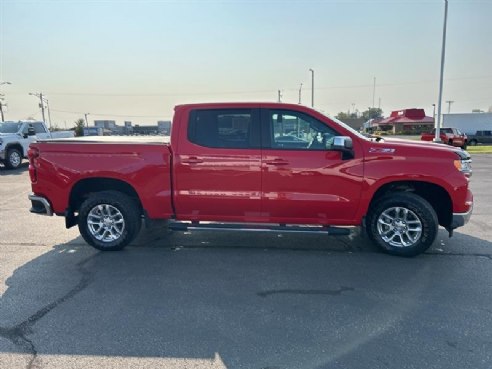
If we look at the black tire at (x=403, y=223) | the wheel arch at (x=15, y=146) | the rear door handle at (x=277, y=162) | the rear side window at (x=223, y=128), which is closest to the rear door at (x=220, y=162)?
the rear side window at (x=223, y=128)

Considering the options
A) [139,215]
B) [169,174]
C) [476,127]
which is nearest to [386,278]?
[169,174]

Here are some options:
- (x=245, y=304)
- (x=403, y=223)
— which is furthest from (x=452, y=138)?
(x=245, y=304)

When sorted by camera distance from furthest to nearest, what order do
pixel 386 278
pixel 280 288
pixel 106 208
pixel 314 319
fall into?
1. pixel 106 208
2. pixel 386 278
3. pixel 280 288
4. pixel 314 319

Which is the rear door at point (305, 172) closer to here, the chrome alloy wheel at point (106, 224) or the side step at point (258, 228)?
the side step at point (258, 228)

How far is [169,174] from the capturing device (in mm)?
4918

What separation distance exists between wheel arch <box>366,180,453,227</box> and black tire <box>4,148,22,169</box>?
1491cm

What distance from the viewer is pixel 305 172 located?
186 inches

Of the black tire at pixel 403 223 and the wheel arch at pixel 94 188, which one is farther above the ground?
the wheel arch at pixel 94 188

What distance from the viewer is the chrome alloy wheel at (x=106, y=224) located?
516cm

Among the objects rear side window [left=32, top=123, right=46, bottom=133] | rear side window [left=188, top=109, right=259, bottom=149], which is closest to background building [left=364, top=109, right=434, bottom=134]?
rear side window [left=32, top=123, right=46, bottom=133]

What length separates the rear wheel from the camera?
14.5 meters

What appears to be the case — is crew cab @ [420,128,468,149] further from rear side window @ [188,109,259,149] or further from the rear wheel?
the rear wheel

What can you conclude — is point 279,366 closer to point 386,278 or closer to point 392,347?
point 392,347

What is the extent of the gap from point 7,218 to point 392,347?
720cm
